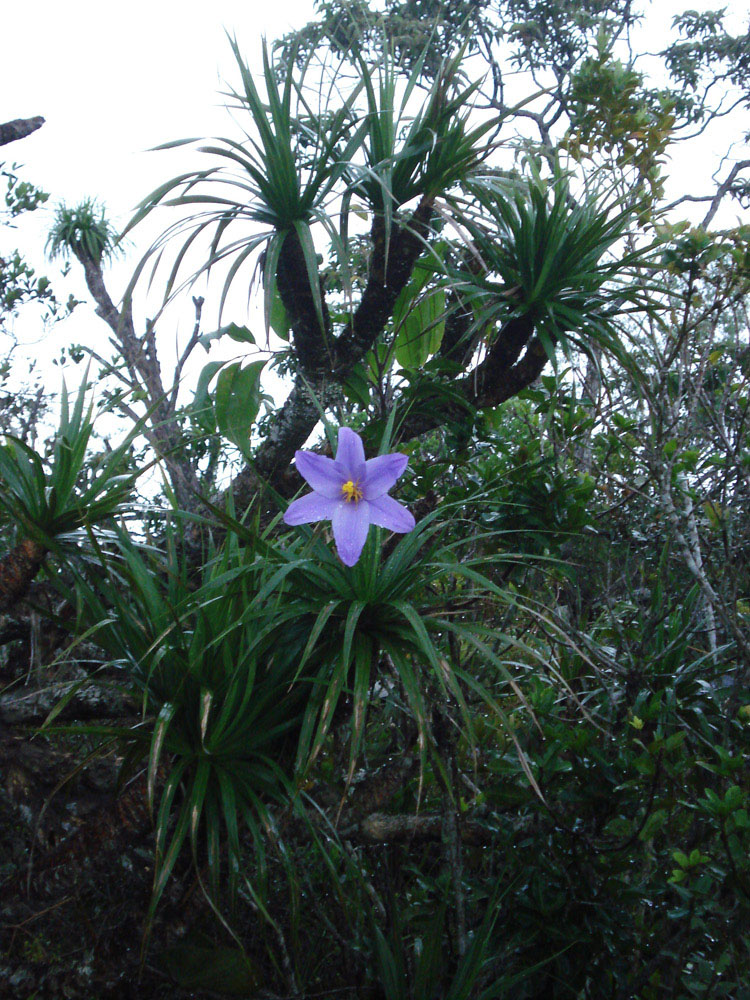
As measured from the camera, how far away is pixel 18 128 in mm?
1956

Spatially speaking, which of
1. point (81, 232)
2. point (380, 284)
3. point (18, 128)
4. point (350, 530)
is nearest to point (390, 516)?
point (350, 530)

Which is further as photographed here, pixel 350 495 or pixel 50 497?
pixel 50 497

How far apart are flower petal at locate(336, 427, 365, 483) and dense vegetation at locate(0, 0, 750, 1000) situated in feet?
0.13

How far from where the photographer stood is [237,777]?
1.42 metres

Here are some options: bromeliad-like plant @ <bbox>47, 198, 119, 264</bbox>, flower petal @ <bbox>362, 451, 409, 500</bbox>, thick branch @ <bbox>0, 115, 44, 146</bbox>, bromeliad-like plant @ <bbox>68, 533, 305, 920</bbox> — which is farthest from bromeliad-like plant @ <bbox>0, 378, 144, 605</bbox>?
bromeliad-like plant @ <bbox>47, 198, 119, 264</bbox>

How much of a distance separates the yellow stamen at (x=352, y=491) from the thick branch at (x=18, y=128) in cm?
133

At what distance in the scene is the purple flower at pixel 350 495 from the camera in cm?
132

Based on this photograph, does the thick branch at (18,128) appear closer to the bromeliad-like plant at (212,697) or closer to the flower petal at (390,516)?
the bromeliad-like plant at (212,697)

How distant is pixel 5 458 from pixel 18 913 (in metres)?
0.91

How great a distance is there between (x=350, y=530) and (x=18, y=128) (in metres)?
1.43

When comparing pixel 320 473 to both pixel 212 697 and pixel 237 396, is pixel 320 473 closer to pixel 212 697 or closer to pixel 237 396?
pixel 212 697

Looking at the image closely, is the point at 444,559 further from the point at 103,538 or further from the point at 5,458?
the point at 5,458

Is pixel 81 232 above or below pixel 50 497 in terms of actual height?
above

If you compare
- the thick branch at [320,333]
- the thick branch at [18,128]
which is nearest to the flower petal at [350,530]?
the thick branch at [320,333]
